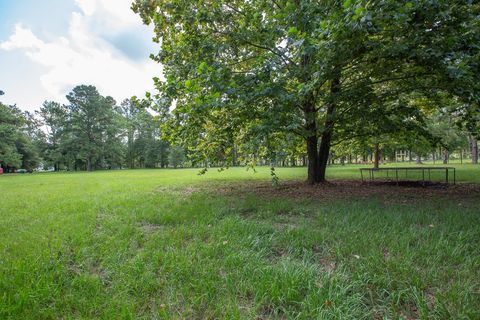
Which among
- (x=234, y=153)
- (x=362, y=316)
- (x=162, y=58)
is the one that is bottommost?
(x=362, y=316)

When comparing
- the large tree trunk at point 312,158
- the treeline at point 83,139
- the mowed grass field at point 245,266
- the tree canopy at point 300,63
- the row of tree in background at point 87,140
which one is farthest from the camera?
the treeline at point 83,139

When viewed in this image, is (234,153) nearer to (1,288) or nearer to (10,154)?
(1,288)

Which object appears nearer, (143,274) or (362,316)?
(362,316)

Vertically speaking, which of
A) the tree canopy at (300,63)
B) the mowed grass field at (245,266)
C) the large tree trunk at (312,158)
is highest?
the tree canopy at (300,63)

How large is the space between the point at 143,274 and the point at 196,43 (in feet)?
19.4

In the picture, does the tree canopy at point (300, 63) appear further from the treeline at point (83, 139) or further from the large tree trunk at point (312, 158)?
the treeline at point (83, 139)

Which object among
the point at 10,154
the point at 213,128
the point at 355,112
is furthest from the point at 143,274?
the point at 10,154

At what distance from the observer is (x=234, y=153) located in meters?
7.83

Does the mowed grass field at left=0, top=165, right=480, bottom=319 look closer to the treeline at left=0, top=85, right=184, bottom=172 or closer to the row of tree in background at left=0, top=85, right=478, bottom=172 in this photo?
the row of tree in background at left=0, top=85, right=478, bottom=172

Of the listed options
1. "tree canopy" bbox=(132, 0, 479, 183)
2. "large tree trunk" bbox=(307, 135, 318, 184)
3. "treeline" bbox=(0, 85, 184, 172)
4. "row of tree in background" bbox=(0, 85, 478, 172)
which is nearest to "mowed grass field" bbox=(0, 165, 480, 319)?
"tree canopy" bbox=(132, 0, 479, 183)

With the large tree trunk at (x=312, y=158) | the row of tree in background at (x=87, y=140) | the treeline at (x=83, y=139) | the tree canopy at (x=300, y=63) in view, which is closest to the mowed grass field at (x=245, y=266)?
the tree canopy at (x=300, y=63)

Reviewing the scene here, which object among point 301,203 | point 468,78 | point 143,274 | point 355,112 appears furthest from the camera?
point 355,112

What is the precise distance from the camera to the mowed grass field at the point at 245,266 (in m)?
1.96

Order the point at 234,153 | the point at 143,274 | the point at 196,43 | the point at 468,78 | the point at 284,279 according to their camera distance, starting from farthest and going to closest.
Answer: the point at 234,153
the point at 196,43
the point at 468,78
the point at 143,274
the point at 284,279
